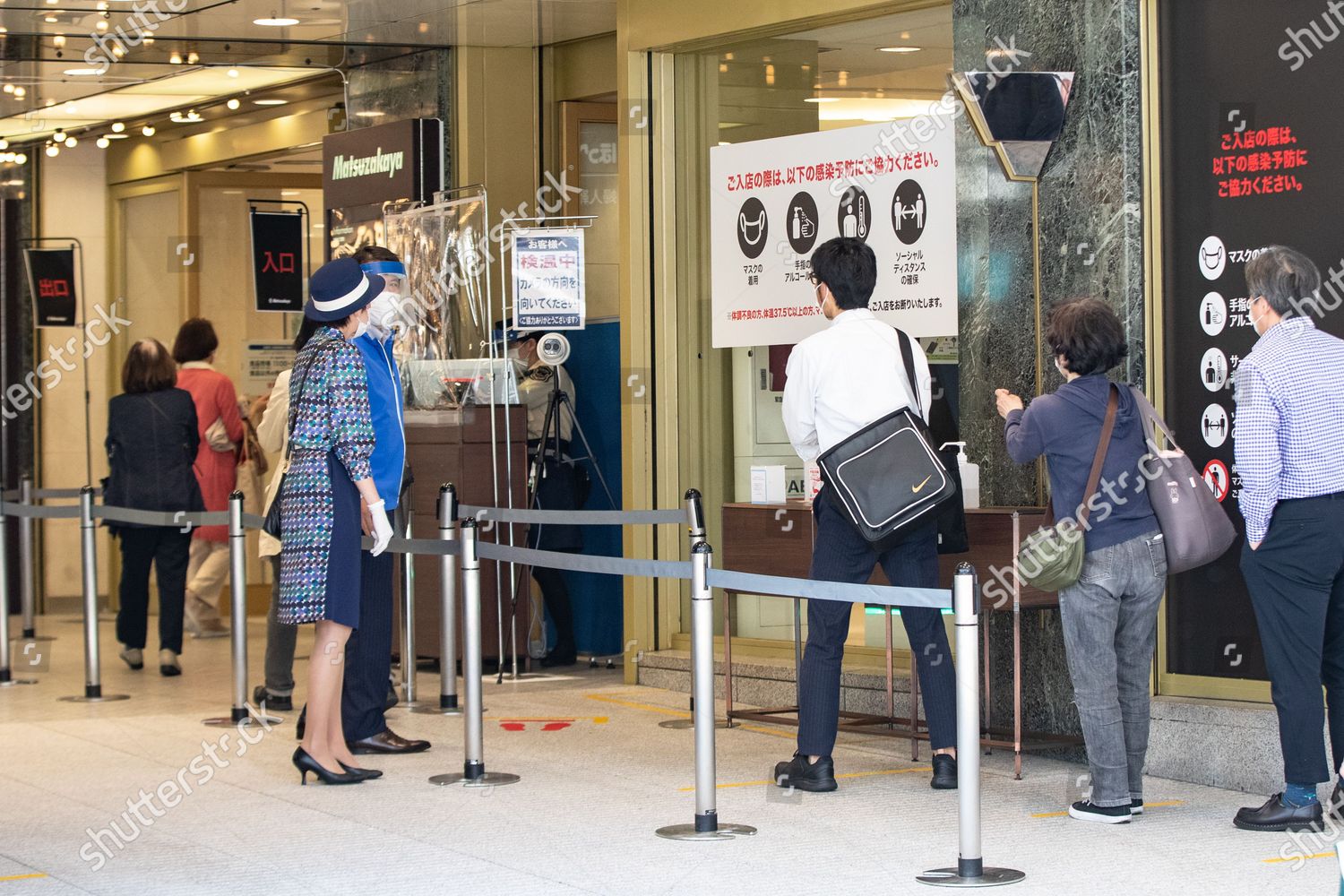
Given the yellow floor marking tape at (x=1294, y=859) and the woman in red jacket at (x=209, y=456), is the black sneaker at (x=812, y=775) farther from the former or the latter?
the woman in red jacket at (x=209, y=456)

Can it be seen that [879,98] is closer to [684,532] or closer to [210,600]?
[684,532]

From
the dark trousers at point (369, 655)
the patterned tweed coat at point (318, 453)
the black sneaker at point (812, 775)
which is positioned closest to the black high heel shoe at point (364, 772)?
the dark trousers at point (369, 655)

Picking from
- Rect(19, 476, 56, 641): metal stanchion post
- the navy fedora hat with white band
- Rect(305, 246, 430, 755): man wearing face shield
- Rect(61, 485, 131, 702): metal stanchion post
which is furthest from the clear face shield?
Rect(19, 476, 56, 641): metal stanchion post

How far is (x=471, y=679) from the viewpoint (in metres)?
5.93

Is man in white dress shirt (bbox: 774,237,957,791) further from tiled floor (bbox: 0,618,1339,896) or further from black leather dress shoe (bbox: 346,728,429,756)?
black leather dress shoe (bbox: 346,728,429,756)

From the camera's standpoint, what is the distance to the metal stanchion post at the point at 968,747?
4.38 meters

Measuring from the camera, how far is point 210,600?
10852 mm

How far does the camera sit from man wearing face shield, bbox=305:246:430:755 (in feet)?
20.4

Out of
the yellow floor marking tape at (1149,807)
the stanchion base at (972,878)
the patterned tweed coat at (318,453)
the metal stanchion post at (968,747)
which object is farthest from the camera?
the patterned tweed coat at (318,453)

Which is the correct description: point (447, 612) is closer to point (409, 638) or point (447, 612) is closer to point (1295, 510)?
point (409, 638)

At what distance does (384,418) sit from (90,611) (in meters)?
2.89

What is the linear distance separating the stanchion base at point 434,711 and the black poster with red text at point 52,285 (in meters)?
5.13

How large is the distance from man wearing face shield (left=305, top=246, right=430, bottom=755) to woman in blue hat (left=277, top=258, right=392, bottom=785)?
206 mm

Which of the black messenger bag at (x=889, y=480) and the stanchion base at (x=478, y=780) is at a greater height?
the black messenger bag at (x=889, y=480)
